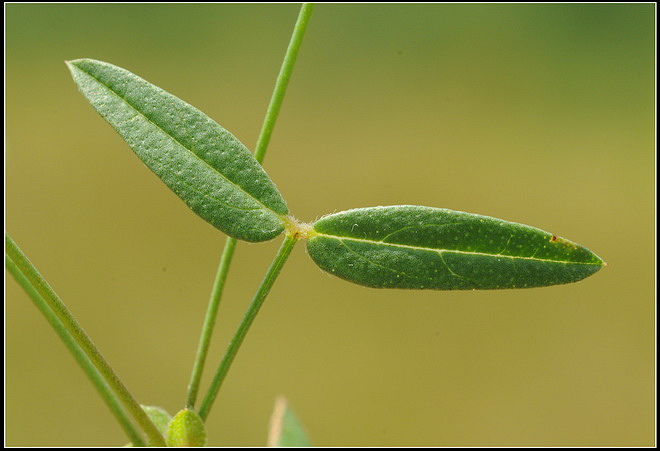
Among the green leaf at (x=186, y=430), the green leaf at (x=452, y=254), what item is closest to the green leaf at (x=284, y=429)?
the green leaf at (x=186, y=430)

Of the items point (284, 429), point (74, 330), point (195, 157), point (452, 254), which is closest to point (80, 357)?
point (74, 330)

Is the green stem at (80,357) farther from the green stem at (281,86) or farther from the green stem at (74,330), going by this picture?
the green stem at (281,86)

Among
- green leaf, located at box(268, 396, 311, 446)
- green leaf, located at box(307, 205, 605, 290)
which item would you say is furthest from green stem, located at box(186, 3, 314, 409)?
green leaf, located at box(268, 396, 311, 446)

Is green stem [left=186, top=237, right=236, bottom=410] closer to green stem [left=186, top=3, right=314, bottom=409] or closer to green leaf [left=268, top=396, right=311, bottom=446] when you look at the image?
green stem [left=186, top=3, right=314, bottom=409]

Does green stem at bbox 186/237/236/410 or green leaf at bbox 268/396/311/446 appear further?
green leaf at bbox 268/396/311/446

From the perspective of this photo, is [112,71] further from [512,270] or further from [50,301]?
[512,270]

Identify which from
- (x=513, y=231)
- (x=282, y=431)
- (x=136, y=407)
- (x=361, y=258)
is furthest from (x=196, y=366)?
(x=282, y=431)

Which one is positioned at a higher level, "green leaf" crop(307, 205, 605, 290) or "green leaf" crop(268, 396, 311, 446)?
"green leaf" crop(307, 205, 605, 290)

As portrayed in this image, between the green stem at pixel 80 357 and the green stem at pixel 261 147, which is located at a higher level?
the green stem at pixel 261 147

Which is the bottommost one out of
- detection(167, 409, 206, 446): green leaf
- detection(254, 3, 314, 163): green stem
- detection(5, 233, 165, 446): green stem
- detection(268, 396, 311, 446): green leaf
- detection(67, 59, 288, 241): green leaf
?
detection(268, 396, 311, 446): green leaf
